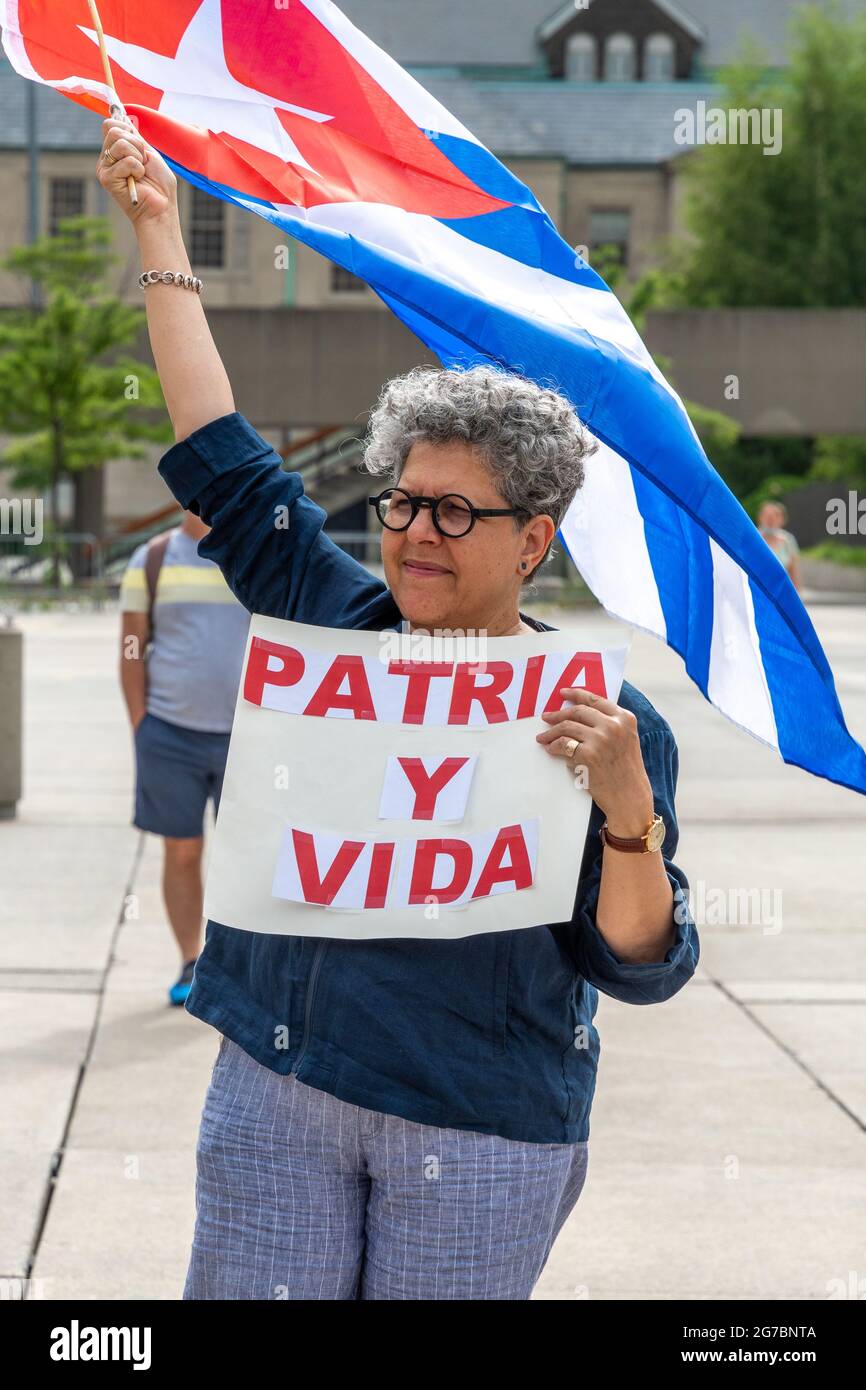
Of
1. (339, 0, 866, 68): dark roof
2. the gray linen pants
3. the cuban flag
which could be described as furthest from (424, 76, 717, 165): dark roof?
the gray linen pants

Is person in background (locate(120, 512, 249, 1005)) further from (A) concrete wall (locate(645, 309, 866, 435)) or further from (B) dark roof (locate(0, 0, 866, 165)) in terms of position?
(B) dark roof (locate(0, 0, 866, 165))

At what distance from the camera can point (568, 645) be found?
8.11 ft

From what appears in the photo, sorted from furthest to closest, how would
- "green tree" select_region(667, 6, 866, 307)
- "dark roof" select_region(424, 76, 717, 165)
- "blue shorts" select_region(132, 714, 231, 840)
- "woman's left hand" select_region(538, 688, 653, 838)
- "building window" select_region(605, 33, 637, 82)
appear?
"building window" select_region(605, 33, 637, 82), "dark roof" select_region(424, 76, 717, 165), "green tree" select_region(667, 6, 866, 307), "blue shorts" select_region(132, 714, 231, 840), "woman's left hand" select_region(538, 688, 653, 838)

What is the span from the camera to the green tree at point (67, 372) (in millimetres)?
33375

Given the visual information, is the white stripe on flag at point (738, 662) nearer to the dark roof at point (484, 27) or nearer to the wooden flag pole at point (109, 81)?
the wooden flag pole at point (109, 81)

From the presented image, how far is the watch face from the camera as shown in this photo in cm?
235

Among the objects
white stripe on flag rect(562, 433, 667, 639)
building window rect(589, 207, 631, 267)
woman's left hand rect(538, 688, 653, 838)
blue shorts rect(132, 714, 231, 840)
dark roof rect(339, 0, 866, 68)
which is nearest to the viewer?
woman's left hand rect(538, 688, 653, 838)

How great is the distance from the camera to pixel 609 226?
60.8 meters

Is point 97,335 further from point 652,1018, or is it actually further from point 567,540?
point 567,540

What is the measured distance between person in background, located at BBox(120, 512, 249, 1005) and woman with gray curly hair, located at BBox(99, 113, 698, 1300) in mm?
3961

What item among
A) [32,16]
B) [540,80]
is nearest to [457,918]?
[32,16]

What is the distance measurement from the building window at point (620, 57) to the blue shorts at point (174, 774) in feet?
207

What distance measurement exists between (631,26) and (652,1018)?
64449mm

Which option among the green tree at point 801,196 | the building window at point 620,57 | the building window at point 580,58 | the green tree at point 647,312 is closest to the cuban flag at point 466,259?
the green tree at point 647,312
